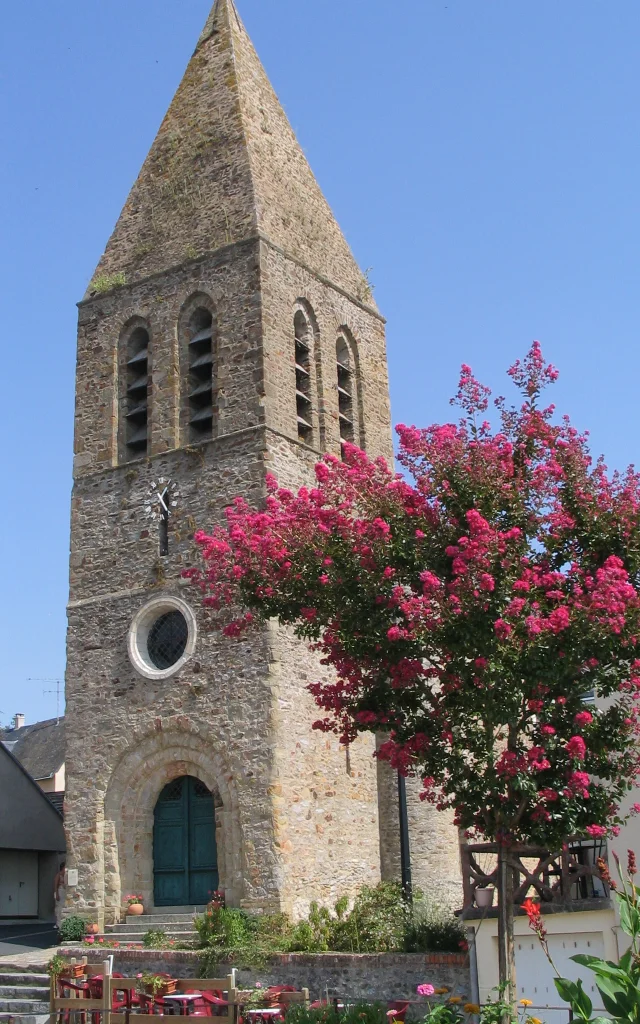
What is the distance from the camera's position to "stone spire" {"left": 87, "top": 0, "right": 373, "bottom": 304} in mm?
19484

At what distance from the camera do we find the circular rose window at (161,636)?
17.3 meters

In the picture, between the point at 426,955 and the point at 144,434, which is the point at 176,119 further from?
the point at 426,955

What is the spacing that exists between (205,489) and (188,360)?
261 centimetres

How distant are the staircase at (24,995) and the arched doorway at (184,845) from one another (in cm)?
241

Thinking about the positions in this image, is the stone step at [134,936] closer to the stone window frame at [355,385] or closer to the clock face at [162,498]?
the clock face at [162,498]

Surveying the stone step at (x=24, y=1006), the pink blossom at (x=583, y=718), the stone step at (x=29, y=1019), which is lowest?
the stone step at (x=29, y=1019)

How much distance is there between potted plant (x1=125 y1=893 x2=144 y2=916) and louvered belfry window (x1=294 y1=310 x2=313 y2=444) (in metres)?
7.71

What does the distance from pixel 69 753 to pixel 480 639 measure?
1056cm

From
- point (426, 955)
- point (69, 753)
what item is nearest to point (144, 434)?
point (69, 753)

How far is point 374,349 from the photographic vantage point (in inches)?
856

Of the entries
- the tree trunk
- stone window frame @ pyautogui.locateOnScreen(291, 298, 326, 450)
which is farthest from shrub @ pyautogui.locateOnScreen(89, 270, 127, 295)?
the tree trunk

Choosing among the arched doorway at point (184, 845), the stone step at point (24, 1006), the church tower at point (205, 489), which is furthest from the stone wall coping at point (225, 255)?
the stone step at point (24, 1006)

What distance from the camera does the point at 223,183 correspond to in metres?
19.8

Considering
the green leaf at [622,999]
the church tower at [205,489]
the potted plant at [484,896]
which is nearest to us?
the green leaf at [622,999]
